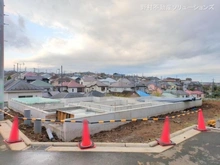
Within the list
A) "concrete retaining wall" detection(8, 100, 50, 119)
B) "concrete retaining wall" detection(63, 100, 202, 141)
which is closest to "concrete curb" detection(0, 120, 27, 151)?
"concrete retaining wall" detection(63, 100, 202, 141)

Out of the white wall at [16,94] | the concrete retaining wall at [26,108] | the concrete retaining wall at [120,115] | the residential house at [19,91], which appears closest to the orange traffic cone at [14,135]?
the concrete retaining wall at [120,115]

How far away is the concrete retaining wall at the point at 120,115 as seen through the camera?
267 inches

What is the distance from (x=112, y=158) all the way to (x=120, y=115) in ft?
17.3

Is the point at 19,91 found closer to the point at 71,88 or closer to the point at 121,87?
the point at 71,88

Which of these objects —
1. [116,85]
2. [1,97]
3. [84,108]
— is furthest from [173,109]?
[116,85]

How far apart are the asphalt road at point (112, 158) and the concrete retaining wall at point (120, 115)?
2.65 m

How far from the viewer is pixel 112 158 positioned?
3.76m

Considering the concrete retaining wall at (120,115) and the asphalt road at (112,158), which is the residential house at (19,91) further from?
the asphalt road at (112,158)

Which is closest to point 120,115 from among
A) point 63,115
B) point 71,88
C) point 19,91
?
point 63,115

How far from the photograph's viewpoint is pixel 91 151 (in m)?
4.08

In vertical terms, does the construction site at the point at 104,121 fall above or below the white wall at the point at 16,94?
below

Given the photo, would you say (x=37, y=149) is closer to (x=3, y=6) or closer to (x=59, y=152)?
(x=59, y=152)

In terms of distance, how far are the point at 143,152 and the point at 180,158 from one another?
0.84m

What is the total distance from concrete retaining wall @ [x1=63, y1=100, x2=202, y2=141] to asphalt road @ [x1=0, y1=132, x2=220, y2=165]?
2651 millimetres
